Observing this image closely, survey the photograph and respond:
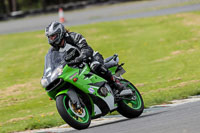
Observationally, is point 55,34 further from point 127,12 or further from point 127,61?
point 127,12

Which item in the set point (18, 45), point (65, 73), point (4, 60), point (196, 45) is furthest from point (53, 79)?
point (18, 45)

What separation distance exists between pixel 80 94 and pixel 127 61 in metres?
9.35

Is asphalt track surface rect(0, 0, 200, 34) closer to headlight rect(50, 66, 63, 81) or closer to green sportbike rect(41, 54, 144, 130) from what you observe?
green sportbike rect(41, 54, 144, 130)

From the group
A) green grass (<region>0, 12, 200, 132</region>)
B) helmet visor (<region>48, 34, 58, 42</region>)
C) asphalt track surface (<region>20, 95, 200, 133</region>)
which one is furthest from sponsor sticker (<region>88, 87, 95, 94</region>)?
green grass (<region>0, 12, 200, 132</region>)

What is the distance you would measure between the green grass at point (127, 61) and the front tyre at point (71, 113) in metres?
1.22

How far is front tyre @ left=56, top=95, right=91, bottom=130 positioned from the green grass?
1.22 metres

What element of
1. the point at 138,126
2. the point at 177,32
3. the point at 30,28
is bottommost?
the point at 30,28

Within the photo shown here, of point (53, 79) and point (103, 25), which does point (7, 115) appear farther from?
point (103, 25)

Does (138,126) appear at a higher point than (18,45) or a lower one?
higher

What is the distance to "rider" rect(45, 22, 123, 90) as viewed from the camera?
6992 millimetres

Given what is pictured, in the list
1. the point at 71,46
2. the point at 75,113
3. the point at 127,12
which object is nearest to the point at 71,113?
the point at 75,113

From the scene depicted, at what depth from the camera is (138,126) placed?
6.41 meters

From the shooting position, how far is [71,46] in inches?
283

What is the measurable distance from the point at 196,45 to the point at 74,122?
38.5ft
